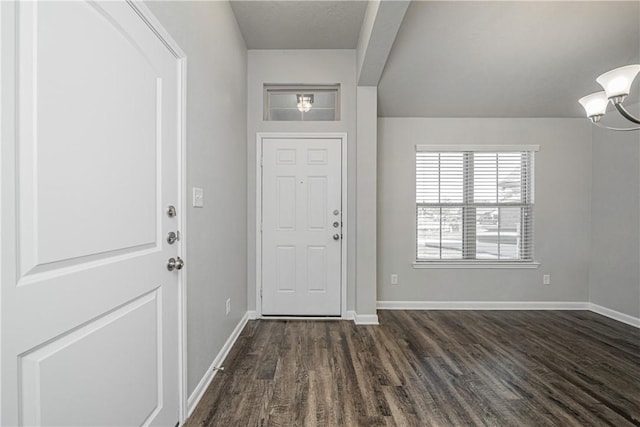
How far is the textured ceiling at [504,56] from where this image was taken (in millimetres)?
2467

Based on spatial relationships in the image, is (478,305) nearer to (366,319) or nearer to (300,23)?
(366,319)

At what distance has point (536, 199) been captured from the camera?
3459 mm

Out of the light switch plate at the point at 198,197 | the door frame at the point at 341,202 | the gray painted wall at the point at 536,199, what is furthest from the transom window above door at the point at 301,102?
the light switch plate at the point at 198,197

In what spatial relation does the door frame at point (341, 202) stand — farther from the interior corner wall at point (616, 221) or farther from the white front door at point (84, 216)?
the interior corner wall at point (616, 221)

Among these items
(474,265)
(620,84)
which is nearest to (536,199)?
(474,265)

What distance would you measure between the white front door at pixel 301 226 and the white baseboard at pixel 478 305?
808 mm

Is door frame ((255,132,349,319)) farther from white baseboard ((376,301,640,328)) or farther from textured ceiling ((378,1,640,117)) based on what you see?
textured ceiling ((378,1,640,117))

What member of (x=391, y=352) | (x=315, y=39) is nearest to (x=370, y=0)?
(x=315, y=39)

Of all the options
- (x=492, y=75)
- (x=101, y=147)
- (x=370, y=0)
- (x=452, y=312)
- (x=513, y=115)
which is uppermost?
(x=370, y=0)

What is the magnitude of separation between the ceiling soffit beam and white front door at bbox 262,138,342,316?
726 mm

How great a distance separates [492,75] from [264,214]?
2.76m

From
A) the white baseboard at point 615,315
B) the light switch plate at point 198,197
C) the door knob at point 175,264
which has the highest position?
the light switch plate at point 198,197

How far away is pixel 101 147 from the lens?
0.97 metres

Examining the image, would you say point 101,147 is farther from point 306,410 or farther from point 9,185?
point 306,410
